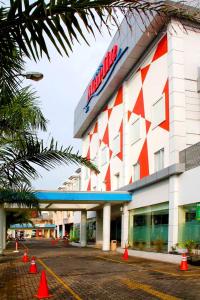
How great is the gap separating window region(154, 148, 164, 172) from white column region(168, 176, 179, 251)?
311 centimetres

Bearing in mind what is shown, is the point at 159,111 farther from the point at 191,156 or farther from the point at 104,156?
the point at 104,156

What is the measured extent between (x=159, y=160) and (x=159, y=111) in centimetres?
343

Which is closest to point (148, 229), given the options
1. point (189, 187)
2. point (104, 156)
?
point (189, 187)

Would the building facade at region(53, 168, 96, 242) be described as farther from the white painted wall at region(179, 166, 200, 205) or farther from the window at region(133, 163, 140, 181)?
the white painted wall at region(179, 166, 200, 205)

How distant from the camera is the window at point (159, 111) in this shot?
92.8 feet

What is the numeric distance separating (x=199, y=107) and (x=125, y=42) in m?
9.66

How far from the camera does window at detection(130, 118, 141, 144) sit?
109 feet

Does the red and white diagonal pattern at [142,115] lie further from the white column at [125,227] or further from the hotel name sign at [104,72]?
the white column at [125,227]

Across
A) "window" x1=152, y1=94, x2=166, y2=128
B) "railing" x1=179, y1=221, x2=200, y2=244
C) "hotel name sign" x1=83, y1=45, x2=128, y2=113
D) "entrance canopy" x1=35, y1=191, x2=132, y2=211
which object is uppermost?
"hotel name sign" x1=83, y1=45, x2=128, y2=113

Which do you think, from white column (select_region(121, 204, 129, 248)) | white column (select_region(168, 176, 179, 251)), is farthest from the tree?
white column (select_region(121, 204, 129, 248))

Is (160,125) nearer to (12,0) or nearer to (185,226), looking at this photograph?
(185,226)

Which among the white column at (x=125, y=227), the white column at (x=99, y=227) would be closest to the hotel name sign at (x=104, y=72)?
the white column at (x=125, y=227)

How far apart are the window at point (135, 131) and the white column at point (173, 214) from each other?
27.4 ft

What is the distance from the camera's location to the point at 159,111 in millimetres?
28922
